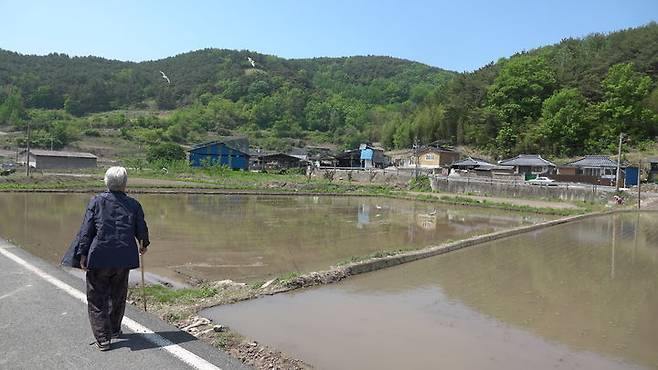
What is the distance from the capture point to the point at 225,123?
342 feet

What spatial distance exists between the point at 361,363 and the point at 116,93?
119 m

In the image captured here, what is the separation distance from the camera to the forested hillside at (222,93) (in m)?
92.9

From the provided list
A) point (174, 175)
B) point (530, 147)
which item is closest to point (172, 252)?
point (174, 175)

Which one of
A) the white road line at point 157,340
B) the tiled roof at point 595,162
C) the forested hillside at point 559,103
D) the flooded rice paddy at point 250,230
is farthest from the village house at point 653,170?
the white road line at point 157,340

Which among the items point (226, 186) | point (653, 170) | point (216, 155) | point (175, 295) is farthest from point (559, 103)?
point (175, 295)

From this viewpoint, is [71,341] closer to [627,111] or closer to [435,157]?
[435,157]

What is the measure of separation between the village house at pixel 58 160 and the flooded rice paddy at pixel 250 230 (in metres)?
24.2

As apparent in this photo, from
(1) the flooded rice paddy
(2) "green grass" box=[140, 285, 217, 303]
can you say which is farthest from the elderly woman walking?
(1) the flooded rice paddy

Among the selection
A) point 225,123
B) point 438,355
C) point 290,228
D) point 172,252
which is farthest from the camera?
point 225,123

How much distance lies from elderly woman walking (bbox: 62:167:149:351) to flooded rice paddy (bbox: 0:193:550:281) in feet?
15.4

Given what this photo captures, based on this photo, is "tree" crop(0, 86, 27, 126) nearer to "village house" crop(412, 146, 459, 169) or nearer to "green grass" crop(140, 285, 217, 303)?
"village house" crop(412, 146, 459, 169)

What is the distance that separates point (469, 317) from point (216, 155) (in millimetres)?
54700

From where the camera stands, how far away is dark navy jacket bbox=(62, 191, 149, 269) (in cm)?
383

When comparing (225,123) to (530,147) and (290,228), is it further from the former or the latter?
(290,228)
